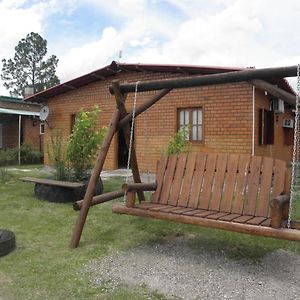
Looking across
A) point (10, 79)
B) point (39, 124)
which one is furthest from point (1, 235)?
point (10, 79)

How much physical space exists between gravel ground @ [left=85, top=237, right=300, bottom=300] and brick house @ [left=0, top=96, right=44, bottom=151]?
17.8m

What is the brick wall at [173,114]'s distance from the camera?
407 inches

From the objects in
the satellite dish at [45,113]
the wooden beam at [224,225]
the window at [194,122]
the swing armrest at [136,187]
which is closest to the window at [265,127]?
the window at [194,122]

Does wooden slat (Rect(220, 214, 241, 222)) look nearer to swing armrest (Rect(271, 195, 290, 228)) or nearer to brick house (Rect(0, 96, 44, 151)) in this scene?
swing armrest (Rect(271, 195, 290, 228))

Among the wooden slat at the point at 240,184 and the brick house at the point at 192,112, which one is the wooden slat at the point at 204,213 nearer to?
the wooden slat at the point at 240,184

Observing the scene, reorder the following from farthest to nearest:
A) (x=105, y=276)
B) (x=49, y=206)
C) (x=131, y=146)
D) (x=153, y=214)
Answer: (x=49, y=206) → (x=131, y=146) → (x=153, y=214) → (x=105, y=276)

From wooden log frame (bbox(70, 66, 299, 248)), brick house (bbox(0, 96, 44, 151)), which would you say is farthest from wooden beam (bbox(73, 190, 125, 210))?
brick house (bbox(0, 96, 44, 151))

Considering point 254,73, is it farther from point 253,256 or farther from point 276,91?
point 253,256

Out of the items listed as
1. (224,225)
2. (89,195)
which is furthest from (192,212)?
(89,195)

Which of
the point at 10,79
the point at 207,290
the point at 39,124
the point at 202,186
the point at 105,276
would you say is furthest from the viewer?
the point at 10,79

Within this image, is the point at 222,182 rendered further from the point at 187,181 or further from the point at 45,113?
the point at 45,113

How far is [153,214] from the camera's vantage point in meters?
4.29

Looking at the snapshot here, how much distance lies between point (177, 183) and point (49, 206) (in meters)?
3.19

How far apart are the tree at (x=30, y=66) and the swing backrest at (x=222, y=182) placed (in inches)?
1605
